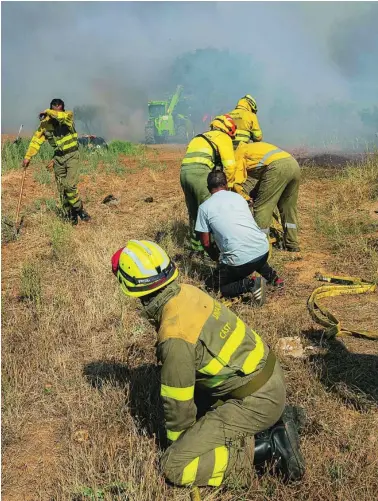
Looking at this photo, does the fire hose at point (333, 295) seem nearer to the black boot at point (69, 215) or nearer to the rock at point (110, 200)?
the black boot at point (69, 215)

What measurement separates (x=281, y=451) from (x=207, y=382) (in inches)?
20.2

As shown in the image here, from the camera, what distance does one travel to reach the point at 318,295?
4.76 m

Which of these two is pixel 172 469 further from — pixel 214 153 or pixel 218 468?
pixel 214 153

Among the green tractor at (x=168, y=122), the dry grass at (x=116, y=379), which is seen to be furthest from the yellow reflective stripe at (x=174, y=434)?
the green tractor at (x=168, y=122)

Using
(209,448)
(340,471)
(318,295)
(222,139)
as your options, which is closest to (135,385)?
(209,448)

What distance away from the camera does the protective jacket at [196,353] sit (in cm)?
237

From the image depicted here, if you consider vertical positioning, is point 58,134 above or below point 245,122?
below

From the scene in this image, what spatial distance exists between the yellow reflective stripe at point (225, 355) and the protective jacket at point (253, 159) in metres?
3.51

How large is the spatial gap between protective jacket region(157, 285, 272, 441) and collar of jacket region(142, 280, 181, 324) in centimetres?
2

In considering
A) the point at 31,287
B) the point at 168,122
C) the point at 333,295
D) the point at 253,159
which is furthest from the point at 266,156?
the point at 168,122

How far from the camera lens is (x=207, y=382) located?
2.58 metres

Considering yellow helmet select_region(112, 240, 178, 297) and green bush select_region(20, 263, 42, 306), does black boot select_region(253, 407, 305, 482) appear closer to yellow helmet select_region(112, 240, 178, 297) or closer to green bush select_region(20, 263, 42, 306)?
yellow helmet select_region(112, 240, 178, 297)

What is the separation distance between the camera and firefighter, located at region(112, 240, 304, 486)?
2.39 meters

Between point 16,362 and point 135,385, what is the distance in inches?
41.1
